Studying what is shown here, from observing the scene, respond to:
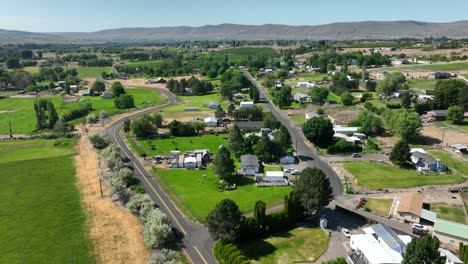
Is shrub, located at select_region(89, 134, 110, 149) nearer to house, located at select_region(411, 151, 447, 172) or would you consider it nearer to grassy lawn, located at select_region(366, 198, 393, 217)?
grassy lawn, located at select_region(366, 198, 393, 217)

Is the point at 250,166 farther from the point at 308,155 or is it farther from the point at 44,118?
the point at 44,118

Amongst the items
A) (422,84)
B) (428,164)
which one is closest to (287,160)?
(428,164)

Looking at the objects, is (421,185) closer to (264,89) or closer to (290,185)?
→ (290,185)

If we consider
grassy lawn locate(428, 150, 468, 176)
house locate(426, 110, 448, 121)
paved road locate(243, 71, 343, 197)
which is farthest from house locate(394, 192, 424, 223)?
house locate(426, 110, 448, 121)

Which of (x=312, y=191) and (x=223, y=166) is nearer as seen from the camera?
(x=312, y=191)

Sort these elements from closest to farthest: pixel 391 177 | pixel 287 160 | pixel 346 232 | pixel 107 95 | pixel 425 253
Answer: pixel 425 253
pixel 346 232
pixel 391 177
pixel 287 160
pixel 107 95

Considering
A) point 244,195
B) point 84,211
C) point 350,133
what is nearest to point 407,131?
point 350,133
